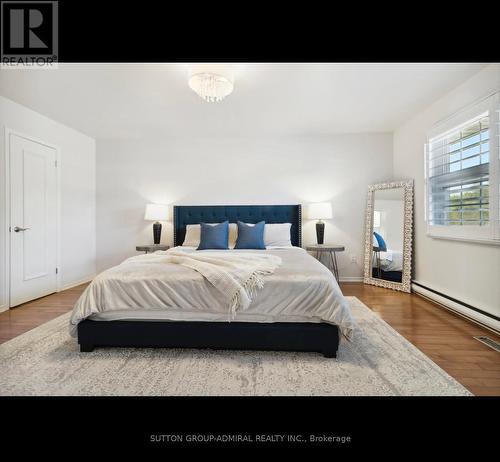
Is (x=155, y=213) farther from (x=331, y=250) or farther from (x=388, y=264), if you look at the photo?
(x=388, y=264)

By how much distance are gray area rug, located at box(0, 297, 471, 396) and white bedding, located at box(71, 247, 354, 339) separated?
0.26 metres

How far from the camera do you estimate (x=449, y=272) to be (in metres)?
3.03

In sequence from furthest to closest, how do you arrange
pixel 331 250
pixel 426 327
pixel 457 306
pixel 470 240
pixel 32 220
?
pixel 331 250
pixel 32 220
pixel 457 306
pixel 470 240
pixel 426 327

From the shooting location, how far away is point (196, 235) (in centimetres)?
395

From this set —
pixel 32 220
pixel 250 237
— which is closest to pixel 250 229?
pixel 250 237

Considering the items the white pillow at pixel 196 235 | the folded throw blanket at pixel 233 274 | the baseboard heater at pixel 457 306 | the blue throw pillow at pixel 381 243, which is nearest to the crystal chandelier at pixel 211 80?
the folded throw blanket at pixel 233 274

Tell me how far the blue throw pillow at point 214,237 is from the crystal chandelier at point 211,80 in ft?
5.82

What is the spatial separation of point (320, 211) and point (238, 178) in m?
1.46

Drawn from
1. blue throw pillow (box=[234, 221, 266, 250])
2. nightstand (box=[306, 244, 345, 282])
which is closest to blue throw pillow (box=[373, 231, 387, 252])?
nightstand (box=[306, 244, 345, 282])

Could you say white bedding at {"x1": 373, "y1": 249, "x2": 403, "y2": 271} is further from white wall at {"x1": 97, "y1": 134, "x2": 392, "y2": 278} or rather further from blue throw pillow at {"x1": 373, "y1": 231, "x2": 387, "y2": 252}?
white wall at {"x1": 97, "y1": 134, "x2": 392, "y2": 278}

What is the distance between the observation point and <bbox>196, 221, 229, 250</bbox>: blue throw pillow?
3.59 m
